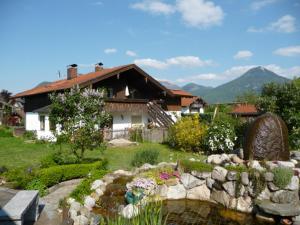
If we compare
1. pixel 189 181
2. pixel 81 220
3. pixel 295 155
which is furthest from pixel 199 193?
pixel 295 155

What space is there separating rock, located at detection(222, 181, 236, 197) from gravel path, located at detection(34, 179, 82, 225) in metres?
4.59

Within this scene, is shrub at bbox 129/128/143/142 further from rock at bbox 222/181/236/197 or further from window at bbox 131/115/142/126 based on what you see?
rock at bbox 222/181/236/197

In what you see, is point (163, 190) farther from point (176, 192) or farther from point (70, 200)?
point (70, 200)

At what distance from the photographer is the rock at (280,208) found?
8.23m

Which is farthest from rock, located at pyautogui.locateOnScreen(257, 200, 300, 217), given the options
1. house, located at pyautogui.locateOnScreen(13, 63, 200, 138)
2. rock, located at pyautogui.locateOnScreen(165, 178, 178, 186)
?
house, located at pyautogui.locateOnScreen(13, 63, 200, 138)

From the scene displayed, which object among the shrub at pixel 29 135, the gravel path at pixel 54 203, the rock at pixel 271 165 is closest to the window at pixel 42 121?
the shrub at pixel 29 135

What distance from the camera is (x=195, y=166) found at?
1059 centimetres

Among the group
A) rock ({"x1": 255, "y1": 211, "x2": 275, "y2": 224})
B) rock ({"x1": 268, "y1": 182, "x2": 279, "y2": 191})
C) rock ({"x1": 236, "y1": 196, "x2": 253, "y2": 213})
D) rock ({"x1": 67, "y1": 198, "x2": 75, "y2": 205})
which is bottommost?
rock ({"x1": 255, "y1": 211, "x2": 275, "y2": 224})

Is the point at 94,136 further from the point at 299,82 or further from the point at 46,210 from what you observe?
the point at 299,82

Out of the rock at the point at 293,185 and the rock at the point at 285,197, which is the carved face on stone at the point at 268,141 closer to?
the rock at the point at 293,185

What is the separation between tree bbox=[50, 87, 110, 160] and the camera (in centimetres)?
1258

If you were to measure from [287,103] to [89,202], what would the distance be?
1352 centimetres

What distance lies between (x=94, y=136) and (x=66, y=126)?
1.11m

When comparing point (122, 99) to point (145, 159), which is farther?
point (122, 99)
